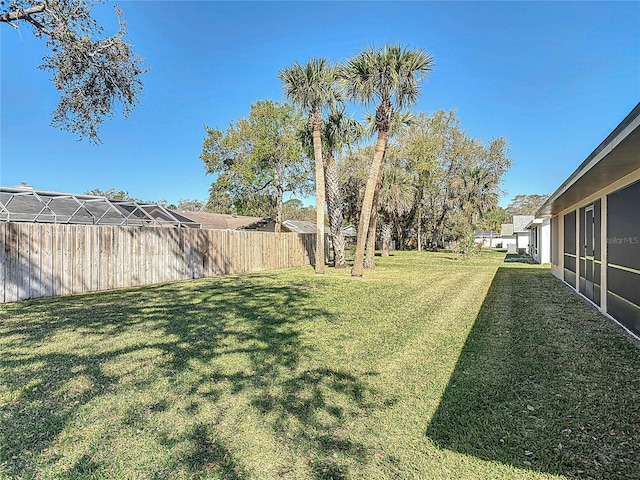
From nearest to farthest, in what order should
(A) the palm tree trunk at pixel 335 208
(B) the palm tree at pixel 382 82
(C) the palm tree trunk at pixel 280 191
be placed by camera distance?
(B) the palm tree at pixel 382 82, (A) the palm tree trunk at pixel 335 208, (C) the palm tree trunk at pixel 280 191

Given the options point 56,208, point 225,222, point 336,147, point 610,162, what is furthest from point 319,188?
point 225,222

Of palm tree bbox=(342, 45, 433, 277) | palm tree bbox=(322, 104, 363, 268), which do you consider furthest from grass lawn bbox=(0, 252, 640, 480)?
palm tree bbox=(322, 104, 363, 268)

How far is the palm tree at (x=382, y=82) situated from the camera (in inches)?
476

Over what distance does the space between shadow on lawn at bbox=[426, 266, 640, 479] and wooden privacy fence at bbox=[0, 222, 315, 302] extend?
367 inches

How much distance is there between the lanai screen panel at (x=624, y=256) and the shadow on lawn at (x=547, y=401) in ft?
1.43

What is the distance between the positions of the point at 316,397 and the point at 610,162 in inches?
179

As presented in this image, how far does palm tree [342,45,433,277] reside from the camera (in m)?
12.1

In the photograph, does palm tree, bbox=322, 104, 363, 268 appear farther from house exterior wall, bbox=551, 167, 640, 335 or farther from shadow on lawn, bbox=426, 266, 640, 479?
shadow on lawn, bbox=426, 266, 640, 479

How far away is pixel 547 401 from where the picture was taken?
122 inches

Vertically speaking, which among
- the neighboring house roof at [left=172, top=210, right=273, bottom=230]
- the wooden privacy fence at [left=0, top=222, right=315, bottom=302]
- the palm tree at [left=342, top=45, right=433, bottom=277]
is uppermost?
the palm tree at [left=342, top=45, right=433, bottom=277]

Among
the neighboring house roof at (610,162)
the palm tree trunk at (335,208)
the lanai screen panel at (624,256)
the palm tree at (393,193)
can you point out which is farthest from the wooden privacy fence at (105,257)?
the palm tree at (393,193)

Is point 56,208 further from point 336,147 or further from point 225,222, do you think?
point 225,222

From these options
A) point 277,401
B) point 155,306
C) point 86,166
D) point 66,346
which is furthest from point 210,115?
point 277,401

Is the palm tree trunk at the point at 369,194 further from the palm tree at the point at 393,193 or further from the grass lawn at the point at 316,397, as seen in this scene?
the palm tree at the point at 393,193
